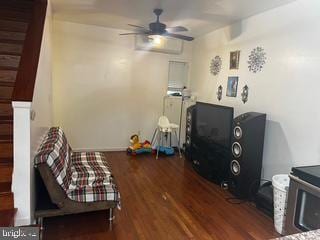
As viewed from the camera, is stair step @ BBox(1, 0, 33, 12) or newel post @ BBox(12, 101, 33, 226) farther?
stair step @ BBox(1, 0, 33, 12)

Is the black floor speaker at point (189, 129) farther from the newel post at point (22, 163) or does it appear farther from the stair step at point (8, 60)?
the newel post at point (22, 163)

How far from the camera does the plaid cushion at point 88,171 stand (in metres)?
2.42

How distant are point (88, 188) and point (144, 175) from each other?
5.15ft

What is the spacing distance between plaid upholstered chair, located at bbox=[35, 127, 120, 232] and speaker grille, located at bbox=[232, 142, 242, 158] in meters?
1.67

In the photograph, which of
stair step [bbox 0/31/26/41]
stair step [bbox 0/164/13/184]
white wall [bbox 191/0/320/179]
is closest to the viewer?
stair step [bbox 0/164/13/184]

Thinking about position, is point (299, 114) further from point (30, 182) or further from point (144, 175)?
point (30, 182)

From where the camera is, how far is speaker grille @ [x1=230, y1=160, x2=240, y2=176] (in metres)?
3.17

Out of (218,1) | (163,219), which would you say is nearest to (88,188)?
(163,219)

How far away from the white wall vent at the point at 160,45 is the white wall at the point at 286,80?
148cm

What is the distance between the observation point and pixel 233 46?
12.9 feet

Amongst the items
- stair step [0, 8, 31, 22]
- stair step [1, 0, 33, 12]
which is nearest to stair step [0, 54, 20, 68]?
stair step [0, 8, 31, 22]

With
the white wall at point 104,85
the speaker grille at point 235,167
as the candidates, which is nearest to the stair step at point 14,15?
the white wall at point 104,85

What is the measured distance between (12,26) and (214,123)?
3.08 meters

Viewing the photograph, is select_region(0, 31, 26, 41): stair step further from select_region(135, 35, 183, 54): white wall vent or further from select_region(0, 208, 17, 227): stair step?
select_region(135, 35, 183, 54): white wall vent
